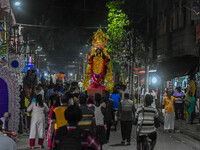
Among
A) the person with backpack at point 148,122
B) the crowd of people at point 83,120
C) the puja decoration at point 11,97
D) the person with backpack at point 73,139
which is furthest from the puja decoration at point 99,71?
the person with backpack at point 73,139

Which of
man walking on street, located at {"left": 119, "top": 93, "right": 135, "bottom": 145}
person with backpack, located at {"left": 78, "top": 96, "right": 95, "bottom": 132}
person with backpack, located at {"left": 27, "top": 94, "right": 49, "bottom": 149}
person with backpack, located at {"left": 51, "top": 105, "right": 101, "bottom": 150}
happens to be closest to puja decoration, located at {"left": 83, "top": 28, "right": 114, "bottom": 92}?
man walking on street, located at {"left": 119, "top": 93, "right": 135, "bottom": 145}

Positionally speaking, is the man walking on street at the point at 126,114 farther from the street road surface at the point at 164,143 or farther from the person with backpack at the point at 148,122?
the person with backpack at the point at 148,122

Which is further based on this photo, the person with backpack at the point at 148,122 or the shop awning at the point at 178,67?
the shop awning at the point at 178,67

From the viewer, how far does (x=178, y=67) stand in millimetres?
24219

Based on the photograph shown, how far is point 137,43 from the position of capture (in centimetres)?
3164

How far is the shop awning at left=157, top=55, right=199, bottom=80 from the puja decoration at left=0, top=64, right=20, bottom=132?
15.5 m

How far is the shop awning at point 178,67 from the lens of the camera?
2279 centimetres

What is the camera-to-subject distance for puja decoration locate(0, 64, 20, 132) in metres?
8.57

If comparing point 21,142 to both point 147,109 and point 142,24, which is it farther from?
point 142,24

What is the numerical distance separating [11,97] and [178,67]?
55.7ft

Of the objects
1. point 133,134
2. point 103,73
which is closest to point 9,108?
point 133,134

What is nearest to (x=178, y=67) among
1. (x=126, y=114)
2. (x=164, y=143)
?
(x=164, y=143)

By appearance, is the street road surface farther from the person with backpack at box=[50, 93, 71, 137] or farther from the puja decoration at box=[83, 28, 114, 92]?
the puja decoration at box=[83, 28, 114, 92]

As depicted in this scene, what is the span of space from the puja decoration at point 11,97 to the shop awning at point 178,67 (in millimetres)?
15533
